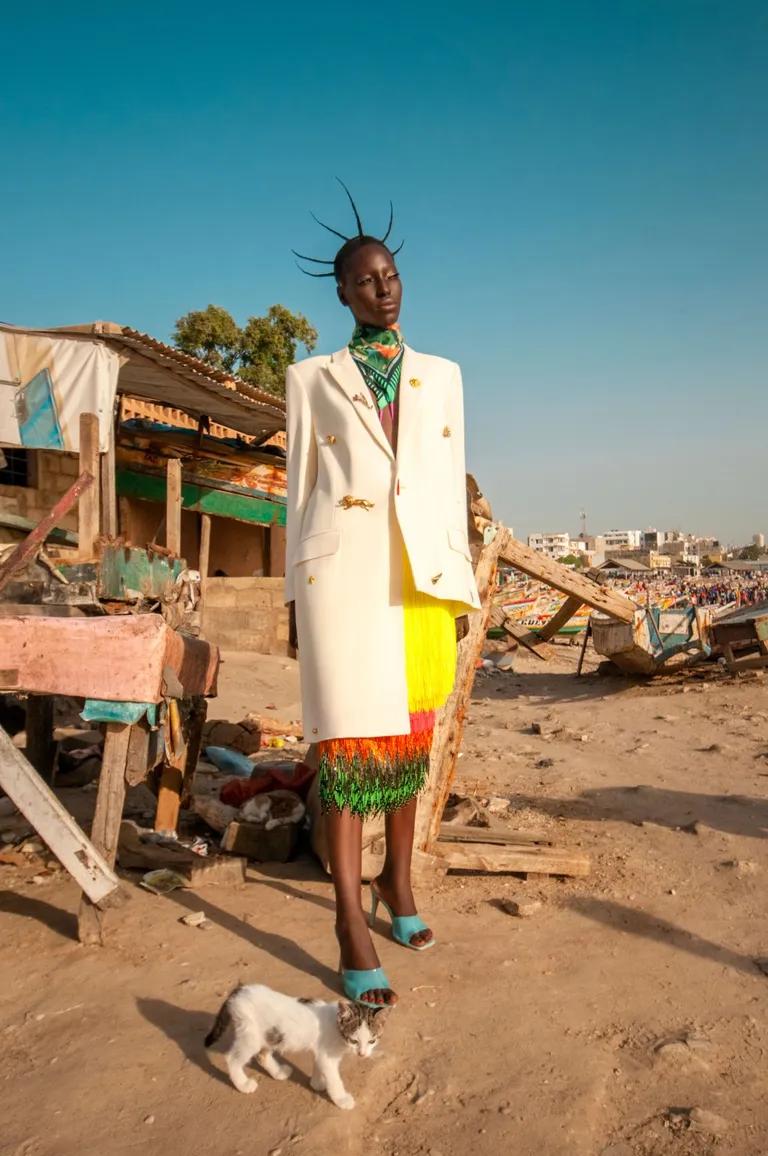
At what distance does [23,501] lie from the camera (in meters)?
11.4

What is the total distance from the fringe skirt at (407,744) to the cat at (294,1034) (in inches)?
24.8

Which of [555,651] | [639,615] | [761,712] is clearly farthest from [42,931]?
[555,651]

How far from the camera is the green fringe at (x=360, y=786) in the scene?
241 cm

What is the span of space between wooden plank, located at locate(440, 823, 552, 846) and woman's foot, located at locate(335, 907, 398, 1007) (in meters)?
1.20

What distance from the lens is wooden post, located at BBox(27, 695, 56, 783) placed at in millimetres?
4348

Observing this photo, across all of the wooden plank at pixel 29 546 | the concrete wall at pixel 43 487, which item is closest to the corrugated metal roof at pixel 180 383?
the concrete wall at pixel 43 487

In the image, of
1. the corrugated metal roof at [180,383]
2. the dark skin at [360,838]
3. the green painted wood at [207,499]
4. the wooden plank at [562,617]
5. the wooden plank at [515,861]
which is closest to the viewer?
the dark skin at [360,838]

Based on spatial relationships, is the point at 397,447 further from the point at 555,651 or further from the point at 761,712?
the point at 555,651

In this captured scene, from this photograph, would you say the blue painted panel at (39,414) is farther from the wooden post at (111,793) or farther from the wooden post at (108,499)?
the wooden post at (111,793)

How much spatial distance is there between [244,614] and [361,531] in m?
9.97

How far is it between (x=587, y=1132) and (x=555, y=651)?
1642cm

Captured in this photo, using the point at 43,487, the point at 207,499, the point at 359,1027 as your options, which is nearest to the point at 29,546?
the point at 359,1027

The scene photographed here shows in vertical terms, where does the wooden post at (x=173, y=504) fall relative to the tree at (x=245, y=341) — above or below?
below

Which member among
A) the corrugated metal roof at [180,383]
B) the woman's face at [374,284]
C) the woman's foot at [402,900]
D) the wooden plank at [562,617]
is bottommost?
the woman's foot at [402,900]
